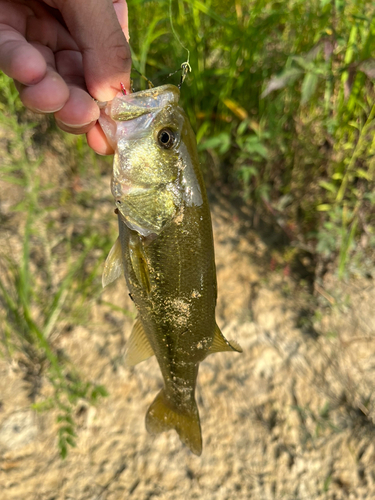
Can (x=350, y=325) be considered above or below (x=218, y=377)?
Result: above

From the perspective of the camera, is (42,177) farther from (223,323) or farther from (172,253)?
(172,253)

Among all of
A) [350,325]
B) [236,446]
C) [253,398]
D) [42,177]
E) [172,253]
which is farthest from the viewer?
[42,177]

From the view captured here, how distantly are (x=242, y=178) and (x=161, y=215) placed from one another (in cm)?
153

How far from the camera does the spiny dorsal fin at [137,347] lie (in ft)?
4.98

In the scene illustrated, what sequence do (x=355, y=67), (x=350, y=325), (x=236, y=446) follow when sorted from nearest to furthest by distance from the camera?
(x=355, y=67)
(x=236, y=446)
(x=350, y=325)

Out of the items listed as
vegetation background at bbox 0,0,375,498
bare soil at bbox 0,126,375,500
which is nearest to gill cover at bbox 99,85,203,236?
vegetation background at bbox 0,0,375,498

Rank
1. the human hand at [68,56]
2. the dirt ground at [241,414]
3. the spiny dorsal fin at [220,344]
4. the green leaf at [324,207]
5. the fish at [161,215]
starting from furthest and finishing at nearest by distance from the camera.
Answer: the green leaf at [324,207] → the dirt ground at [241,414] → the spiny dorsal fin at [220,344] → the fish at [161,215] → the human hand at [68,56]

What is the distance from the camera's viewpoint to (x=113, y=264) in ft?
4.37

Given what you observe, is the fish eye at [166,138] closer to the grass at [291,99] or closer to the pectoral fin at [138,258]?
the pectoral fin at [138,258]

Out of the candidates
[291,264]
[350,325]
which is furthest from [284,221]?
[350,325]

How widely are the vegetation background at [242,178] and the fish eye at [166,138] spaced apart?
1.07 m

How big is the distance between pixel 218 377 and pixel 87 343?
0.96m

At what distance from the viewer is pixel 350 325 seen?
2498mm

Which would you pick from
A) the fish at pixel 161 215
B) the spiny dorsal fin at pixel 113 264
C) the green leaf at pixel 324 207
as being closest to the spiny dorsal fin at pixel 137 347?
the fish at pixel 161 215
